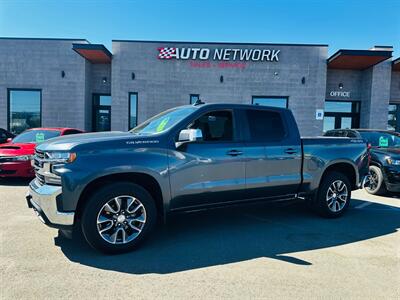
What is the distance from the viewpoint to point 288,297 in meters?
2.82

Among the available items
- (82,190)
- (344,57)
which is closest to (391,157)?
(82,190)

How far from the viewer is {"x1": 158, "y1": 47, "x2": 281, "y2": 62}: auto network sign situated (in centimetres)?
1619

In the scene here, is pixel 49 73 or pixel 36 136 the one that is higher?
pixel 49 73

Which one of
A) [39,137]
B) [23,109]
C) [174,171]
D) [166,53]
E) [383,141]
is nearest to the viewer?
[174,171]

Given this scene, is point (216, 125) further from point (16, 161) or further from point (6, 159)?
point (6, 159)

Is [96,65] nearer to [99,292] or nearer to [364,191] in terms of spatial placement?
[364,191]

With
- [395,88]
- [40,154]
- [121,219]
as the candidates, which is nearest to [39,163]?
[40,154]

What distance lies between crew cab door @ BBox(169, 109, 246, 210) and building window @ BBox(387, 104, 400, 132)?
17016 millimetres

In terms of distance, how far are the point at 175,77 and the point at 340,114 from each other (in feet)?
32.7

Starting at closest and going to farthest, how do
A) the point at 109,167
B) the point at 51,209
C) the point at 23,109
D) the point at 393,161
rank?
1. the point at 51,209
2. the point at 109,167
3. the point at 393,161
4. the point at 23,109

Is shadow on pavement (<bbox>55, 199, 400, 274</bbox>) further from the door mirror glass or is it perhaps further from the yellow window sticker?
the yellow window sticker

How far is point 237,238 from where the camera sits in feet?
14.1

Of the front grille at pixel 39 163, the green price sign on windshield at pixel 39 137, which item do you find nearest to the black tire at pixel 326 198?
the front grille at pixel 39 163

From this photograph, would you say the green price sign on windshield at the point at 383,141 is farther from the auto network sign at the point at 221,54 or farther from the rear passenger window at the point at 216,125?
the auto network sign at the point at 221,54
